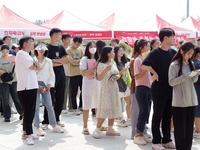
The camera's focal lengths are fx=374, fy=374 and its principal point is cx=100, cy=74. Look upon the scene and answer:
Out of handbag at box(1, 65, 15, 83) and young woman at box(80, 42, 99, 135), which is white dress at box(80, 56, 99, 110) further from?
handbag at box(1, 65, 15, 83)

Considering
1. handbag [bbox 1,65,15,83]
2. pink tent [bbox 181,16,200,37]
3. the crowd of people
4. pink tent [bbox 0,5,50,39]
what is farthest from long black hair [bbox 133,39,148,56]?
pink tent [bbox 181,16,200,37]

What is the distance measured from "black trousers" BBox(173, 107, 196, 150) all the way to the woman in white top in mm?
2605

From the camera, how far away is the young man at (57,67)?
7.29 meters

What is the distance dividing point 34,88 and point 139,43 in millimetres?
1848

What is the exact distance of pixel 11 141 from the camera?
6383mm

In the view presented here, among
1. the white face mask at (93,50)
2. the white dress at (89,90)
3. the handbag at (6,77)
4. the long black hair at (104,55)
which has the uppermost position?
the white face mask at (93,50)

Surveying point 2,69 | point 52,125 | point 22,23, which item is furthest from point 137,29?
point 52,125

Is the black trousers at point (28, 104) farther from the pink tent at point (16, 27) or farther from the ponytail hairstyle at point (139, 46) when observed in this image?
the pink tent at point (16, 27)

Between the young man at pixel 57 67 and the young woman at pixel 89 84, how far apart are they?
563mm

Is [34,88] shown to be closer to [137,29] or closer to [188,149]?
[188,149]

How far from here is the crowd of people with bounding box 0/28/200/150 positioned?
5012 millimetres

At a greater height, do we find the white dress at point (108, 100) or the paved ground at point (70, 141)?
the white dress at point (108, 100)

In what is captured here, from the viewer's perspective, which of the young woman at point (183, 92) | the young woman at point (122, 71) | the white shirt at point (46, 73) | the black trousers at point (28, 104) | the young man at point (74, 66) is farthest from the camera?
the young man at point (74, 66)

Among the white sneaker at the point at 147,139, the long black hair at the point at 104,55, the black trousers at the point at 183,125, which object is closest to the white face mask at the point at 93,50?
the long black hair at the point at 104,55
